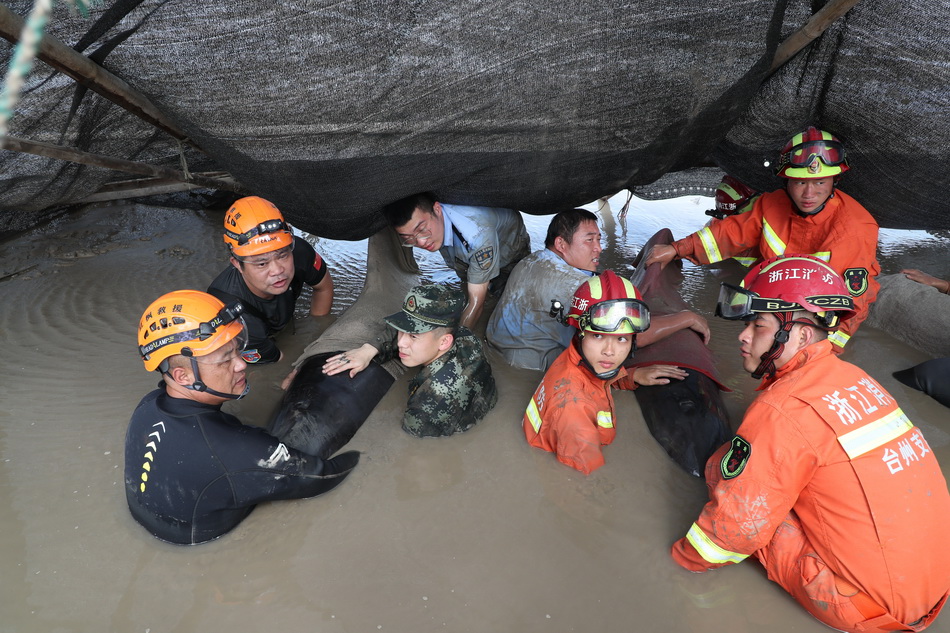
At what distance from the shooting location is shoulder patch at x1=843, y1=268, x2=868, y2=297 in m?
3.62

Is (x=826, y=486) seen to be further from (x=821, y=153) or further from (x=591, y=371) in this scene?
(x=821, y=153)

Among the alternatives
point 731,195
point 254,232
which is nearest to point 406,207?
point 254,232

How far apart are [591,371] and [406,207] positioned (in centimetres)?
158

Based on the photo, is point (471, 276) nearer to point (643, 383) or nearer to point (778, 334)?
point (643, 383)

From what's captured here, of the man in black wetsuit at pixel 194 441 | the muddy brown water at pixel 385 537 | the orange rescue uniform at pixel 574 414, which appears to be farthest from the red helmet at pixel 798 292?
the man in black wetsuit at pixel 194 441

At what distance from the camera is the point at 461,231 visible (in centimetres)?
387

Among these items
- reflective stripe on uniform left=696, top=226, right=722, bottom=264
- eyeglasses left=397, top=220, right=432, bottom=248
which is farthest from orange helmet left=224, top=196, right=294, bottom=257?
reflective stripe on uniform left=696, top=226, right=722, bottom=264

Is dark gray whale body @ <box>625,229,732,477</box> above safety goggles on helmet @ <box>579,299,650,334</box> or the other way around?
the other way around

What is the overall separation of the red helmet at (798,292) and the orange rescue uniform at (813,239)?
5.18 feet

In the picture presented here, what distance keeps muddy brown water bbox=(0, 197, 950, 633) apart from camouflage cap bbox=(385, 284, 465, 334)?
0.68 metres

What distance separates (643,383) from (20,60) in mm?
3081

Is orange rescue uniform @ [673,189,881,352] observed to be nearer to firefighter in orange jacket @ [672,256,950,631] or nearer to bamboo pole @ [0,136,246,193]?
firefighter in orange jacket @ [672,256,950,631]

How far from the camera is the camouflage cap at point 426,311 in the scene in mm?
2934

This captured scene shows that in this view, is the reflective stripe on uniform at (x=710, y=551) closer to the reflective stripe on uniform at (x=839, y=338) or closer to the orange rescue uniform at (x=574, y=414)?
the orange rescue uniform at (x=574, y=414)
